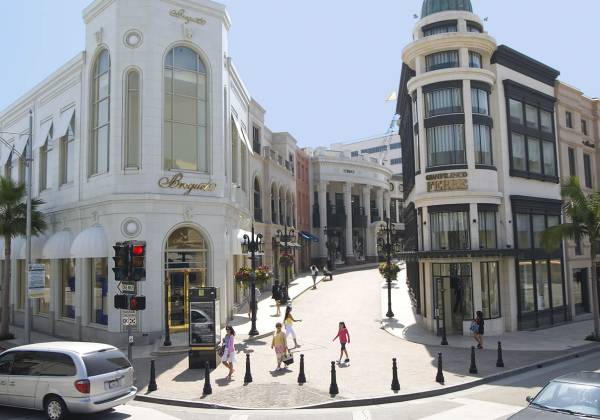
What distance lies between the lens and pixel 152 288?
2259cm

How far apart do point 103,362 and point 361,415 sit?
20.9 ft

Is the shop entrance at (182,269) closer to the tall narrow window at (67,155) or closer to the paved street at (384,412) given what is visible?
the tall narrow window at (67,155)

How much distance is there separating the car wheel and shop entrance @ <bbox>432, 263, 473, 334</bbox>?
57.4 ft

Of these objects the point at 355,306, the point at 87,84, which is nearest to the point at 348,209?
the point at 355,306

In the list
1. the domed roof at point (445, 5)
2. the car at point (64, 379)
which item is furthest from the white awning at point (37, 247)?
the domed roof at point (445, 5)

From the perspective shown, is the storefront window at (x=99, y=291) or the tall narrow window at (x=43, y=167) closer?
the storefront window at (x=99, y=291)

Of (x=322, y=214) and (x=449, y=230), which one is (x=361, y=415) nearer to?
(x=449, y=230)

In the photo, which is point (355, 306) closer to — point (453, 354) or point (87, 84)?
point (453, 354)

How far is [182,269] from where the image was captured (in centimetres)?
2362

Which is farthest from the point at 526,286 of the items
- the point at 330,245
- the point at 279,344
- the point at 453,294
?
the point at 330,245

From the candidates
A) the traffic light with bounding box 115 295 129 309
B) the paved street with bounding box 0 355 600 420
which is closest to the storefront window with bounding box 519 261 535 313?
the paved street with bounding box 0 355 600 420

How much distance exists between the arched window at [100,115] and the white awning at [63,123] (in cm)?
278

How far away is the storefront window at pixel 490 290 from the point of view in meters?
24.8

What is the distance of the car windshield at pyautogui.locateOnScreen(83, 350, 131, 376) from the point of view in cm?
1188
